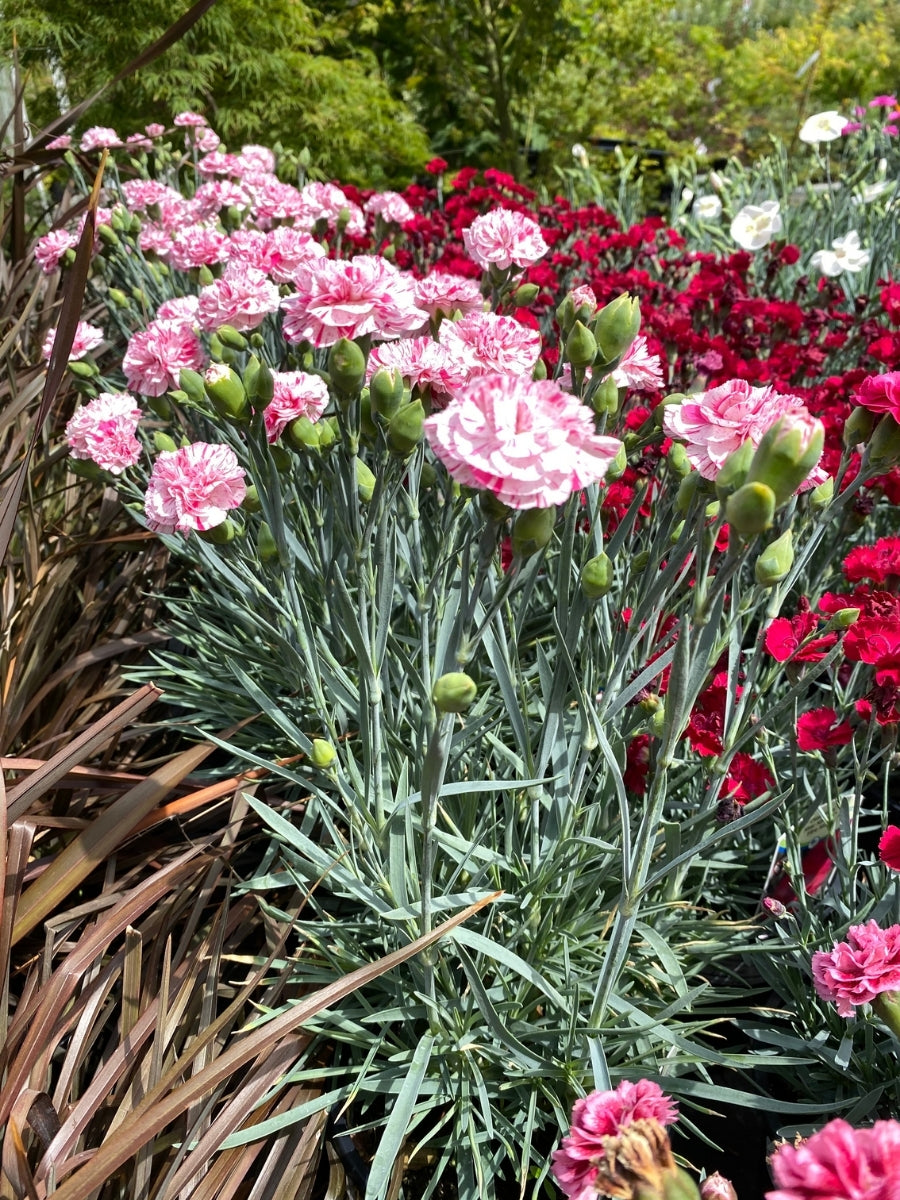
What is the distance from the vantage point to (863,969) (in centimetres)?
85

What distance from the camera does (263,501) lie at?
1.03 meters

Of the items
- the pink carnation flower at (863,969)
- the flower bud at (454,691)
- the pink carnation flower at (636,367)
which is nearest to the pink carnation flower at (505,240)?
the pink carnation flower at (636,367)

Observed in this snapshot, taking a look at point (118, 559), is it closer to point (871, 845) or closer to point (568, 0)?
point (871, 845)

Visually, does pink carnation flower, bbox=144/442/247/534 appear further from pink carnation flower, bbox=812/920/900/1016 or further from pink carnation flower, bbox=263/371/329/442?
pink carnation flower, bbox=812/920/900/1016

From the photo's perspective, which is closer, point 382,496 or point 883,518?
point 382,496

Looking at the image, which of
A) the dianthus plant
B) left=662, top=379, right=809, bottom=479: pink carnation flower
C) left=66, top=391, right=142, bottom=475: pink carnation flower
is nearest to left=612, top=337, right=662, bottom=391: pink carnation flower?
the dianthus plant

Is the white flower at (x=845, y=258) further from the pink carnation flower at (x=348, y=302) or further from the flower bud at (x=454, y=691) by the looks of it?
the flower bud at (x=454, y=691)

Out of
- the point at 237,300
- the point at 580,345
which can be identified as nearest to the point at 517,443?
the point at 580,345

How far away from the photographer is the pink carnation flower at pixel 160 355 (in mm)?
1228

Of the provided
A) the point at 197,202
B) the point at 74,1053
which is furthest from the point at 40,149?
the point at 74,1053

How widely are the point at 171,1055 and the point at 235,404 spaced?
77cm

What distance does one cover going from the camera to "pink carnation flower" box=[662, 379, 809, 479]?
30.7 inches

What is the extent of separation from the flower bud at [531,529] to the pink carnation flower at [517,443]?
0.08 metres

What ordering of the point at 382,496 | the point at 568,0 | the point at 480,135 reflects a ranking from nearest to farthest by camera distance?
the point at 382,496
the point at 568,0
the point at 480,135
